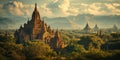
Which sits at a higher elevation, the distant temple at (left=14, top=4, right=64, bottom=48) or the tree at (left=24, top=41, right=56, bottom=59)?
the distant temple at (left=14, top=4, right=64, bottom=48)

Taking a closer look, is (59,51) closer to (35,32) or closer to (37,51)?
(37,51)

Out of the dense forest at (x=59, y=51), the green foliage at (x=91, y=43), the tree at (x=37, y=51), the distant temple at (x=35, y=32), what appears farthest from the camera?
the distant temple at (x=35, y=32)

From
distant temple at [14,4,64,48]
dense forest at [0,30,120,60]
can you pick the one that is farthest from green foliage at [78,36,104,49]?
distant temple at [14,4,64,48]

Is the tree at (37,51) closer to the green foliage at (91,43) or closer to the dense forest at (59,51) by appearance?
the dense forest at (59,51)

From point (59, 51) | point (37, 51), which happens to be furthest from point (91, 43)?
point (37, 51)

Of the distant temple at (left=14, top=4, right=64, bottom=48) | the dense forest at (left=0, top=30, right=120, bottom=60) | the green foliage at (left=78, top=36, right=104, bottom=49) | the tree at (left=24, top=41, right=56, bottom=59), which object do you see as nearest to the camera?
the dense forest at (left=0, top=30, right=120, bottom=60)

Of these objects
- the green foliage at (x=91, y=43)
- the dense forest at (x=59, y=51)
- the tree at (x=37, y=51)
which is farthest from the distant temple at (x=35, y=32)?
the tree at (x=37, y=51)

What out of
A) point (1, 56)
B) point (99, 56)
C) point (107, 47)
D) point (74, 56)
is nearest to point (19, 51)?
point (1, 56)

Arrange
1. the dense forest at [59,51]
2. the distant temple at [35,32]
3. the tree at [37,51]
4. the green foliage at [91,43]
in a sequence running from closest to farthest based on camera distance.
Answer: the dense forest at [59,51], the tree at [37,51], the green foliage at [91,43], the distant temple at [35,32]

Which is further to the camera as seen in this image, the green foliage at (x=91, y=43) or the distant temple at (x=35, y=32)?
the distant temple at (x=35, y=32)

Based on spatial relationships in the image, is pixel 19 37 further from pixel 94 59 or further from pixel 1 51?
pixel 94 59

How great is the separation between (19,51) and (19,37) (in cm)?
3141

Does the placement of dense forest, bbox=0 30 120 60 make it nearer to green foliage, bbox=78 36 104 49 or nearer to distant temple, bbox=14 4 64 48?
green foliage, bbox=78 36 104 49

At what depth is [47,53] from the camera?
109 meters
